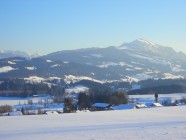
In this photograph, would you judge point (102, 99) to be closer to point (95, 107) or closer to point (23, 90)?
point (95, 107)

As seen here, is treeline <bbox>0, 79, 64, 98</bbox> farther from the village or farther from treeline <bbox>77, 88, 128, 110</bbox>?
treeline <bbox>77, 88, 128, 110</bbox>

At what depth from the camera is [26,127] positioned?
17.2 meters

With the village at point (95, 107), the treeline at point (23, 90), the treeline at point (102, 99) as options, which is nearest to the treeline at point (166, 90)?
the treeline at point (23, 90)

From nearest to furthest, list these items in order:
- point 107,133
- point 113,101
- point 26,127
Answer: point 107,133 < point 26,127 < point 113,101

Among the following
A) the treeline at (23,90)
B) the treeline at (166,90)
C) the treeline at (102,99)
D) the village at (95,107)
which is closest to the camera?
the village at (95,107)

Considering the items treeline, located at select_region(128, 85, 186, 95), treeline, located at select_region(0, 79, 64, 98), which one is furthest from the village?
treeline, located at select_region(0, 79, 64, 98)

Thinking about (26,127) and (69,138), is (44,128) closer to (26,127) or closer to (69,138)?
(26,127)

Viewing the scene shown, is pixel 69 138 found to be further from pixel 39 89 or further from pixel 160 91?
pixel 39 89

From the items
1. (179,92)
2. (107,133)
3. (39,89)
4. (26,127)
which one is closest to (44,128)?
(26,127)

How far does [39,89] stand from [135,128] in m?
138

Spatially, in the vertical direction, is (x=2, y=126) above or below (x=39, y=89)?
below

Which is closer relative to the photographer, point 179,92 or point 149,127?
point 149,127

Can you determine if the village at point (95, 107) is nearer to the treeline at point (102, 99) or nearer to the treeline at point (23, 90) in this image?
the treeline at point (102, 99)

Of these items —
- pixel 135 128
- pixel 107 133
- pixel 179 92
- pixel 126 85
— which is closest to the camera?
pixel 107 133
